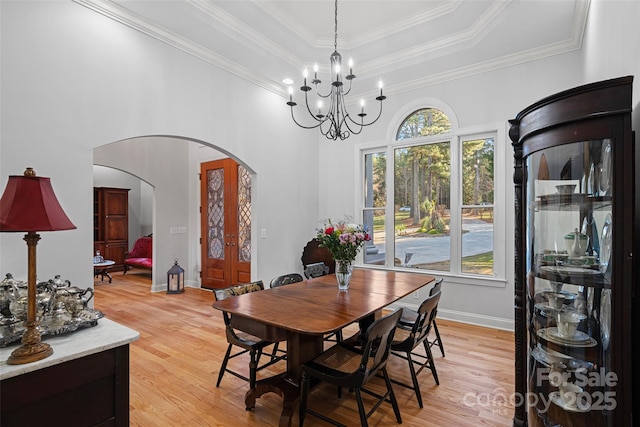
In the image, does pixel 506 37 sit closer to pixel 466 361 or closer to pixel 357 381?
pixel 466 361

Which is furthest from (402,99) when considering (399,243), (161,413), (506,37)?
→ (161,413)

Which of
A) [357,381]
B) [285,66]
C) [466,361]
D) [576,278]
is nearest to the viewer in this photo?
[576,278]

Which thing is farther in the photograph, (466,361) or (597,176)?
(466,361)

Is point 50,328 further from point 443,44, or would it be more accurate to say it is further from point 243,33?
point 443,44

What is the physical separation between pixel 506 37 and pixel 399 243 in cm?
288

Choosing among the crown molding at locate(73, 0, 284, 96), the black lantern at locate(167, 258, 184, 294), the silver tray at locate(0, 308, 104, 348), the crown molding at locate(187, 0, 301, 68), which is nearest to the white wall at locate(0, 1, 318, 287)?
the crown molding at locate(73, 0, 284, 96)

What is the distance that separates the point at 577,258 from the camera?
4.95 ft

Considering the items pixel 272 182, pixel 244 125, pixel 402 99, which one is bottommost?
pixel 272 182

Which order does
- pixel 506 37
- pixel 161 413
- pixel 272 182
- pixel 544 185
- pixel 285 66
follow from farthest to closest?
1. pixel 272 182
2. pixel 285 66
3. pixel 506 37
4. pixel 161 413
5. pixel 544 185

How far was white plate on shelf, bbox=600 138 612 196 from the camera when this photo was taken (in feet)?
4.17

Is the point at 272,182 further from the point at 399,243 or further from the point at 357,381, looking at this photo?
the point at 357,381

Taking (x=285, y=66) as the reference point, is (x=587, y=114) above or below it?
below

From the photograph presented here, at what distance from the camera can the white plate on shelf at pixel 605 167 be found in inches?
50.1

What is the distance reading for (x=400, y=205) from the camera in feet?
16.3
